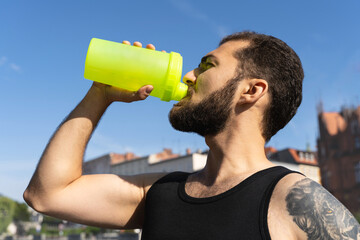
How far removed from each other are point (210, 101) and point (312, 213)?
79 centimetres

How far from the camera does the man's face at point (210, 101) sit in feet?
7.26

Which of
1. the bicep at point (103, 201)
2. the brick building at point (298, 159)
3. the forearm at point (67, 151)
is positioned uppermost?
the forearm at point (67, 151)

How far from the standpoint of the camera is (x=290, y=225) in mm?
1789

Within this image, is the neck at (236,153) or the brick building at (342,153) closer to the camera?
the neck at (236,153)

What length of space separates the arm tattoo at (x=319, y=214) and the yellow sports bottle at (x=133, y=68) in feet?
3.06

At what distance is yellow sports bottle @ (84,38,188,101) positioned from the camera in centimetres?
238

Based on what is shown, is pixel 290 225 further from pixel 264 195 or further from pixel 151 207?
pixel 151 207

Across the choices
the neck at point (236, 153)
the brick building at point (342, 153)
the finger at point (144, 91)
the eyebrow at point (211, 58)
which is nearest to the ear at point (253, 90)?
the neck at point (236, 153)

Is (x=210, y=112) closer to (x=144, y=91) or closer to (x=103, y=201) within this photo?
(x=144, y=91)

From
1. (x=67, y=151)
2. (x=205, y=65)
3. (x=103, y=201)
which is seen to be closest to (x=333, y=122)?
(x=205, y=65)

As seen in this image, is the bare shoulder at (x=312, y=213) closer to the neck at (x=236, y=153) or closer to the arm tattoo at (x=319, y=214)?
the arm tattoo at (x=319, y=214)

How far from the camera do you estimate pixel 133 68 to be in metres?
2.38

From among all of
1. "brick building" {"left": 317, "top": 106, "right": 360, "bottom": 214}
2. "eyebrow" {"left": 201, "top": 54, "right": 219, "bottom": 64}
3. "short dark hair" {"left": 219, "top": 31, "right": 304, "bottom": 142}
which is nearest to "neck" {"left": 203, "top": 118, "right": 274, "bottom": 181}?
"short dark hair" {"left": 219, "top": 31, "right": 304, "bottom": 142}

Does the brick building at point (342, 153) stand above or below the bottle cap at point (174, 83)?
below
